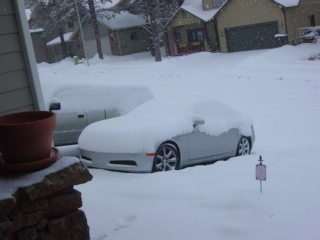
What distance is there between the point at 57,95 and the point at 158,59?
2485cm

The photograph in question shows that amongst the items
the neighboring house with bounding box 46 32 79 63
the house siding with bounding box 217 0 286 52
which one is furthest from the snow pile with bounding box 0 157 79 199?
the neighboring house with bounding box 46 32 79 63

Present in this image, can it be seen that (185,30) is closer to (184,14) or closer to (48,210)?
(184,14)

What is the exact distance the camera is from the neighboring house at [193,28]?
3556 centimetres

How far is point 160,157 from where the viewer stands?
765 centimetres

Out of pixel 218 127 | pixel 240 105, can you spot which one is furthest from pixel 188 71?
pixel 218 127

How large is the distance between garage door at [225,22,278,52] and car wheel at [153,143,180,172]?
25348mm

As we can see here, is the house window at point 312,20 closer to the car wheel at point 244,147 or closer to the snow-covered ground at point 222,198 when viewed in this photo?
the snow-covered ground at point 222,198

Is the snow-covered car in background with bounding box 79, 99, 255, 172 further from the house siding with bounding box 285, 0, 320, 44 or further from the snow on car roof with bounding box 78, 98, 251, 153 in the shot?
the house siding with bounding box 285, 0, 320, 44

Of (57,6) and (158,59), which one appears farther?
(57,6)

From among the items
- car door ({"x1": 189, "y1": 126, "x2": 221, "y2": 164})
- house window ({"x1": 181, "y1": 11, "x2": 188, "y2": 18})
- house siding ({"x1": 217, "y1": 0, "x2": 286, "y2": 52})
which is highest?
house window ({"x1": 181, "y1": 11, "x2": 188, "y2": 18})

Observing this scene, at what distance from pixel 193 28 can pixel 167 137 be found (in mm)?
30496

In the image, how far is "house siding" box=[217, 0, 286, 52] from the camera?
31.0 metres

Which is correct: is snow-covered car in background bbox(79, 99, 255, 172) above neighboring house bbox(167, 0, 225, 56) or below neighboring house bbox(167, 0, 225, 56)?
below

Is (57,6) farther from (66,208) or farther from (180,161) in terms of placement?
(66,208)
